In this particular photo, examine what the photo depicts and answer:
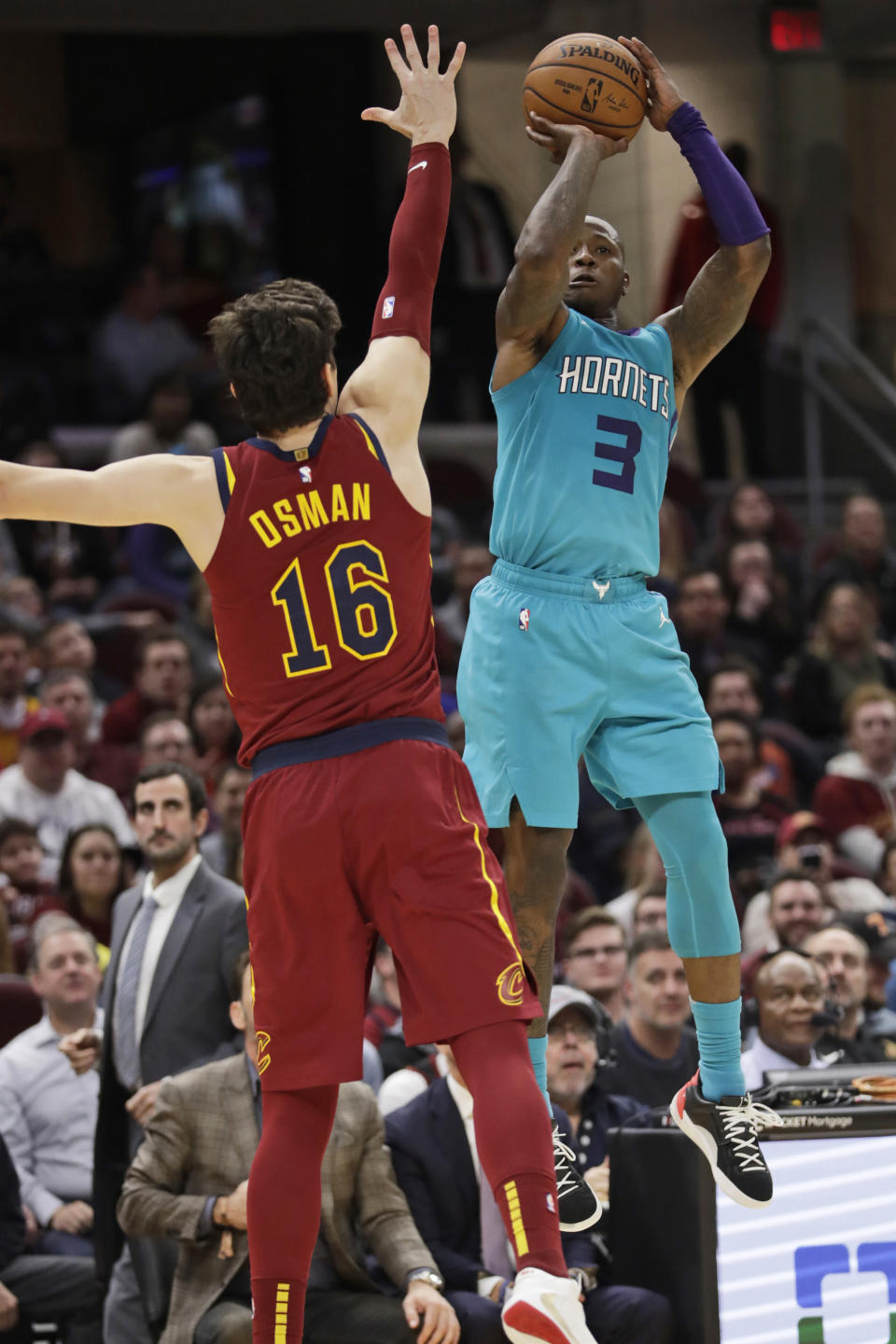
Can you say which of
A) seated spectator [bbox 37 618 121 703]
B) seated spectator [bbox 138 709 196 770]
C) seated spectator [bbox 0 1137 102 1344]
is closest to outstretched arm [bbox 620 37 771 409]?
seated spectator [bbox 0 1137 102 1344]

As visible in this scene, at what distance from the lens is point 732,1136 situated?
492 centimetres

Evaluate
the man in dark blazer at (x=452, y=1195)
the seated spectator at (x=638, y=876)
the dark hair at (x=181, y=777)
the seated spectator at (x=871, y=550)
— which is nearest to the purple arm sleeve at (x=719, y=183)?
the man in dark blazer at (x=452, y=1195)

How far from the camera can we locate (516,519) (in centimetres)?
497

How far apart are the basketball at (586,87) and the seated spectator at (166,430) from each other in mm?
7245

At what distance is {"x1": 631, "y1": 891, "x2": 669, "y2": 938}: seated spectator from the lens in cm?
825

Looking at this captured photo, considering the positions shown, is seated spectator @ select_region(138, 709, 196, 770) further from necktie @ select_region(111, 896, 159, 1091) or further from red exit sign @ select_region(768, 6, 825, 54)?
red exit sign @ select_region(768, 6, 825, 54)

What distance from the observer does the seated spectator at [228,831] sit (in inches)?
336

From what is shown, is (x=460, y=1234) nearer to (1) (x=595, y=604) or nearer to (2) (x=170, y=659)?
(1) (x=595, y=604)

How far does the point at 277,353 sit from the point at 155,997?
3.23 metres

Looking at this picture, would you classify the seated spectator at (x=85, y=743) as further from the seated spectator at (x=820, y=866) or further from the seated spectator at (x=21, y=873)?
the seated spectator at (x=820, y=866)

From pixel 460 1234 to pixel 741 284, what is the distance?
3.13 meters

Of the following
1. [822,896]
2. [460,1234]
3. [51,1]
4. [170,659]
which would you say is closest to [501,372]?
[460,1234]

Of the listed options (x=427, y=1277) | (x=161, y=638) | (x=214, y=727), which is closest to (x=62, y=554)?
(x=161, y=638)

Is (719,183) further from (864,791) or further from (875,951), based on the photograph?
(864,791)
